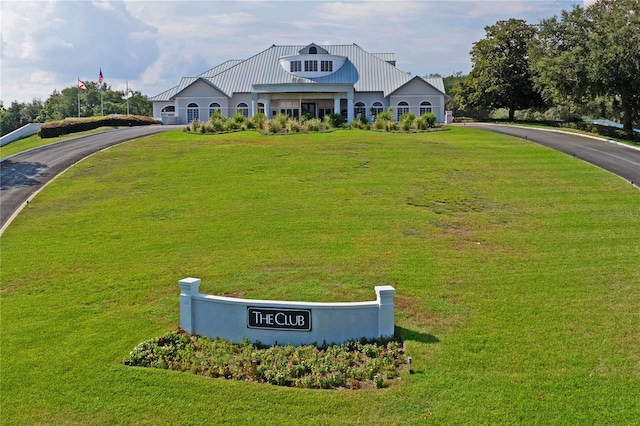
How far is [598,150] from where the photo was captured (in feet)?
94.8

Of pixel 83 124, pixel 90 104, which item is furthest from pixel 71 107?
pixel 83 124

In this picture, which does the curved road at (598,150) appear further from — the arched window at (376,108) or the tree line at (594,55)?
the arched window at (376,108)

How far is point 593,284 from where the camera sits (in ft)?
37.6

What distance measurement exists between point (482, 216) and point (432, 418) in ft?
34.9

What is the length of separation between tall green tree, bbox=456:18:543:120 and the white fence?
48716mm

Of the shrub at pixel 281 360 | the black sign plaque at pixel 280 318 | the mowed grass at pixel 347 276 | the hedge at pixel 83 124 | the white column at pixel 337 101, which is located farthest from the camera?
the white column at pixel 337 101

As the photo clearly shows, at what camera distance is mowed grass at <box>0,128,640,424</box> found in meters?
7.61

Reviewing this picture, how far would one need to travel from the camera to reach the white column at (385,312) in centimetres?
908

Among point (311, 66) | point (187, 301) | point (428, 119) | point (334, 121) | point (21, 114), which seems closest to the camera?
point (187, 301)

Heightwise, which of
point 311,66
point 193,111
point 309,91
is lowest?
point 193,111

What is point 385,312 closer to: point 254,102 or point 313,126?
point 313,126

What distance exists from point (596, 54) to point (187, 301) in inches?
1188

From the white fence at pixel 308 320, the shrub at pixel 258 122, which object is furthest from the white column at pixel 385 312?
the shrub at pixel 258 122

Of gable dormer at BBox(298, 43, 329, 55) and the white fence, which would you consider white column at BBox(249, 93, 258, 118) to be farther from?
the white fence
